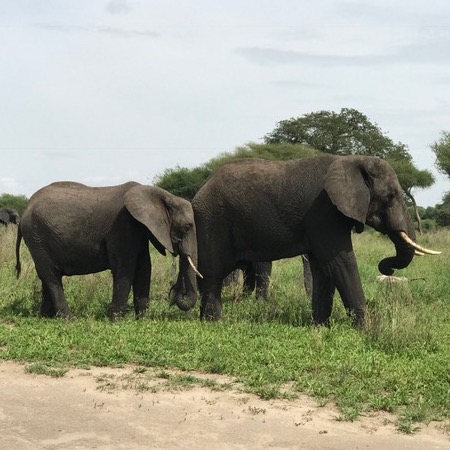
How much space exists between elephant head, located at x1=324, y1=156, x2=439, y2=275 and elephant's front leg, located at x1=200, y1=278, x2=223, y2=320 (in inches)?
70.6

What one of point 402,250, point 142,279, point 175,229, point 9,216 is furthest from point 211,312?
point 9,216

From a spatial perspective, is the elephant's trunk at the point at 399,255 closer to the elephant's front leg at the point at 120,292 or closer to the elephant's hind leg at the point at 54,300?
the elephant's front leg at the point at 120,292

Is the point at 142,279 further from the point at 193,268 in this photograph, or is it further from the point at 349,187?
the point at 349,187

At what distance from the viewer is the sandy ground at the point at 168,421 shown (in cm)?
473

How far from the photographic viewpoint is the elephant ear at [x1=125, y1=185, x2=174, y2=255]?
27.8ft

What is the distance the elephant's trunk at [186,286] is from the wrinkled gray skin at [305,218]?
0.22m

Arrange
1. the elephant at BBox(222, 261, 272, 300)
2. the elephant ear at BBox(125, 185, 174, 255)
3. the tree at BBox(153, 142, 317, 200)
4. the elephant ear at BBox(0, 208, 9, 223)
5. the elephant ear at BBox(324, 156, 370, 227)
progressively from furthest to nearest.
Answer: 1. the tree at BBox(153, 142, 317, 200)
2. the elephant ear at BBox(0, 208, 9, 223)
3. the elephant at BBox(222, 261, 272, 300)
4. the elephant ear at BBox(125, 185, 174, 255)
5. the elephant ear at BBox(324, 156, 370, 227)

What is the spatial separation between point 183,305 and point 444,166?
90.8 ft

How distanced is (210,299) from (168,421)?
150 inches

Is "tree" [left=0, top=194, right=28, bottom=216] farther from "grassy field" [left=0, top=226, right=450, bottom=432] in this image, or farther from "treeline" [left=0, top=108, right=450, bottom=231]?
"grassy field" [left=0, top=226, right=450, bottom=432]

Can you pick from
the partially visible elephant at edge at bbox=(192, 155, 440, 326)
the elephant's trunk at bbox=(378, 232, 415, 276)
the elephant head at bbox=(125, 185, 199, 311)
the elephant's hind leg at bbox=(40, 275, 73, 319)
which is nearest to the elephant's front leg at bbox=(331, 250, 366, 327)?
the partially visible elephant at edge at bbox=(192, 155, 440, 326)

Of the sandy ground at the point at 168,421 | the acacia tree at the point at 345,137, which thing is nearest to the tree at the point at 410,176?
Answer: the acacia tree at the point at 345,137

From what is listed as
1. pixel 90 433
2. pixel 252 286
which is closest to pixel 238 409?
pixel 90 433

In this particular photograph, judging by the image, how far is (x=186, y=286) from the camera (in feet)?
28.5
